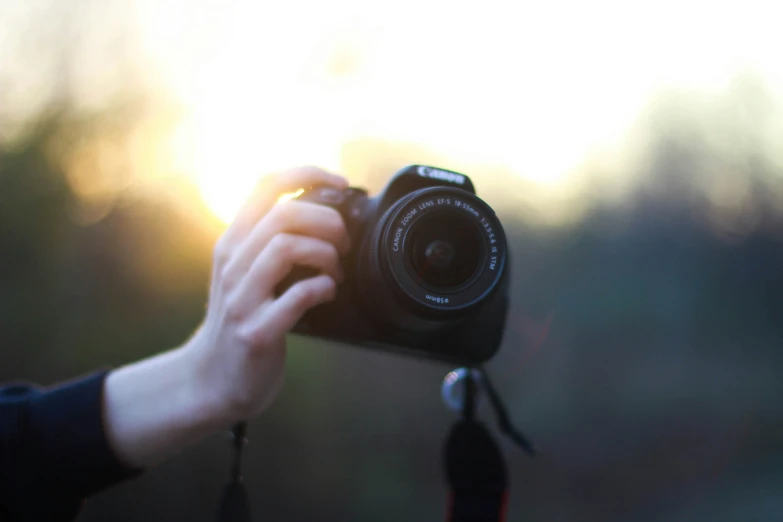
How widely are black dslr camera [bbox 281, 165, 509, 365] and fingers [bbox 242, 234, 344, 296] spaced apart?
28 mm

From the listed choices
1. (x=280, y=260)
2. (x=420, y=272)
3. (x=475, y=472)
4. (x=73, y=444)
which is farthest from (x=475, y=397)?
(x=73, y=444)

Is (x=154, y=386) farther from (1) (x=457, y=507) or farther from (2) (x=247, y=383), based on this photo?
(1) (x=457, y=507)

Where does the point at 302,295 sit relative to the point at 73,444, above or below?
above

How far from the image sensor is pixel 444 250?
0.78 metres

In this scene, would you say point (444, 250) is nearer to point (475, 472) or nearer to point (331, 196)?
point (331, 196)

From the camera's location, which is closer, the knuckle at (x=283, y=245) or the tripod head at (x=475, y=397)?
the knuckle at (x=283, y=245)

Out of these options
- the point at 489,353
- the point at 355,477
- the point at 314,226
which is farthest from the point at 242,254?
the point at 355,477

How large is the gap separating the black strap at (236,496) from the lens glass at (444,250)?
0.34 m

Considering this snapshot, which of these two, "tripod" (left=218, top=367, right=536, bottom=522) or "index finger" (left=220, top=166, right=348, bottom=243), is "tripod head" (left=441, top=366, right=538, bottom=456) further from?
"index finger" (left=220, top=166, right=348, bottom=243)

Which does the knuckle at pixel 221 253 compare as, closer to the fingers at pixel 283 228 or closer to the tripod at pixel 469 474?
the fingers at pixel 283 228

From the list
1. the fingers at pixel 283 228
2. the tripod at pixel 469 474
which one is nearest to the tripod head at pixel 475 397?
the tripod at pixel 469 474

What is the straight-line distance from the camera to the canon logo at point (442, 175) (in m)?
0.78

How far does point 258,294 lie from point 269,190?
0.47ft

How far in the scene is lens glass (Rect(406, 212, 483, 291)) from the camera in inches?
29.7
